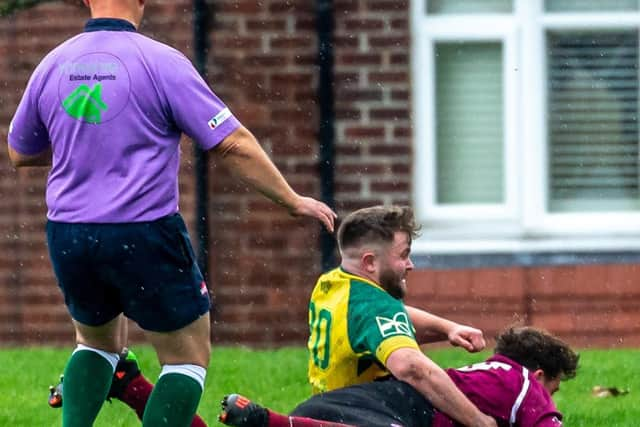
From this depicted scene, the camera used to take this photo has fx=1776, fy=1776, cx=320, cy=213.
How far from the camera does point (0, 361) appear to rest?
27.5 ft

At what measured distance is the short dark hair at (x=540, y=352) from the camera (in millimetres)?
5766

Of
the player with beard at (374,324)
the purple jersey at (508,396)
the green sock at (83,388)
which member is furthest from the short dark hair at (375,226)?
the green sock at (83,388)

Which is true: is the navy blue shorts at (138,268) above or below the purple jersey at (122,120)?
below

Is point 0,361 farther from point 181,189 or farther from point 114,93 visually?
point 114,93

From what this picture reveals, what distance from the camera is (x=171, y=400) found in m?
5.14

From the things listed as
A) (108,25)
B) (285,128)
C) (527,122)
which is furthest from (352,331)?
(527,122)

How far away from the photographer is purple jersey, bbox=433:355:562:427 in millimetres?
5531

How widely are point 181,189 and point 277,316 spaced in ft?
2.79

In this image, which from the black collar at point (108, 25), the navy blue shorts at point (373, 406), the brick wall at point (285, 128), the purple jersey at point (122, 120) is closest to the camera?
the purple jersey at point (122, 120)

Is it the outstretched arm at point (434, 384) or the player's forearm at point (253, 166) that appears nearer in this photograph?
the player's forearm at point (253, 166)

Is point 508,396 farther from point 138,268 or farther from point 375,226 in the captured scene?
point 138,268

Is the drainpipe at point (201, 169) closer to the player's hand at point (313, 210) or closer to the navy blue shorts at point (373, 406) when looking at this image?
the navy blue shorts at point (373, 406)

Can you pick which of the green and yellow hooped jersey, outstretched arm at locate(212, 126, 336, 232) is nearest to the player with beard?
the green and yellow hooped jersey

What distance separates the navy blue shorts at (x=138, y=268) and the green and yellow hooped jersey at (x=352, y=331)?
1.82 feet
